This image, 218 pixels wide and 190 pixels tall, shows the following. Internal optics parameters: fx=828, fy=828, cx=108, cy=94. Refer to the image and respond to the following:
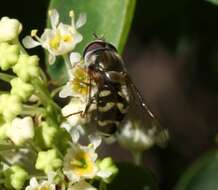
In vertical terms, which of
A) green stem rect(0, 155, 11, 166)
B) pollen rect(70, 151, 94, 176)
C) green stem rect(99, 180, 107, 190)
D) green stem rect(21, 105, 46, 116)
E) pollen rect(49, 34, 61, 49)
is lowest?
green stem rect(0, 155, 11, 166)

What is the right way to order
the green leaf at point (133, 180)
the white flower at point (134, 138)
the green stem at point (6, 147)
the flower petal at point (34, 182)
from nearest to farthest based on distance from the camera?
the flower petal at point (34, 182) → the green stem at point (6, 147) → the green leaf at point (133, 180) → the white flower at point (134, 138)

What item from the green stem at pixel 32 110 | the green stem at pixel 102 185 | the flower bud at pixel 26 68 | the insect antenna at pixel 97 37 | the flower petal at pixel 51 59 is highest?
the insect antenna at pixel 97 37

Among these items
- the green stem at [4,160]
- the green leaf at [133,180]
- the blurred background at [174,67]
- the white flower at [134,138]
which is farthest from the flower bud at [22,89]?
the blurred background at [174,67]

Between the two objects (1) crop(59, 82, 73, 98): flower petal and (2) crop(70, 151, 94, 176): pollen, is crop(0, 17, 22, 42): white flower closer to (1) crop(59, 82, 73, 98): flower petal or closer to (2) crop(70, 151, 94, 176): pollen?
(1) crop(59, 82, 73, 98): flower petal

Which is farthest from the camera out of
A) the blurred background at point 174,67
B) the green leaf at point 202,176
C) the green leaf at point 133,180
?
the blurred background at point 174,67

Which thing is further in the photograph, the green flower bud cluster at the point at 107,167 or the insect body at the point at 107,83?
the insect body at the point at 107,83

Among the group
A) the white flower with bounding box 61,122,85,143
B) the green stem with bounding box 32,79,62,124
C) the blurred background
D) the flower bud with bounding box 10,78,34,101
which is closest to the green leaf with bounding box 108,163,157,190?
the white flower with bounding box 61,122,85,143

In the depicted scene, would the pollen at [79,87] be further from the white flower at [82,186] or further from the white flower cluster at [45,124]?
the white flower at [82,186]
